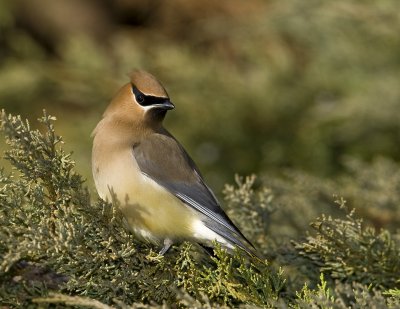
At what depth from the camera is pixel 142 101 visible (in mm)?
3766

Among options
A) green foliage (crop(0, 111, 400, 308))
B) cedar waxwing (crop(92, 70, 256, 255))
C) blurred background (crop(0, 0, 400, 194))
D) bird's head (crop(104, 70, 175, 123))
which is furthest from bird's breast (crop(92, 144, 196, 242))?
blurred background (crop(0, 0, 400, 194))

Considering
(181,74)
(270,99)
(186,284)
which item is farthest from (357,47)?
(186,284)

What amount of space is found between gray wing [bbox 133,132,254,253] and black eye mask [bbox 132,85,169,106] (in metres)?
0.14

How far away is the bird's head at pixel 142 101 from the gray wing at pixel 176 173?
9 cm

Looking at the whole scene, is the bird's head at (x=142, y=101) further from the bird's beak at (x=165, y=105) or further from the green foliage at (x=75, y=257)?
the green foliage at (x=75, y=257)

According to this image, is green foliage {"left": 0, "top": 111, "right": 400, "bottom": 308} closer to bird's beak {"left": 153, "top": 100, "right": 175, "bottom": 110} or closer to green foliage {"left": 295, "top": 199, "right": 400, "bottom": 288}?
green foliage {"left": 295, "top": 199, "right": 400, "bottom": 288}

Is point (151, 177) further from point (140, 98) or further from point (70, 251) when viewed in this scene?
point (70, 251)

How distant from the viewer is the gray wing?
3469 mm

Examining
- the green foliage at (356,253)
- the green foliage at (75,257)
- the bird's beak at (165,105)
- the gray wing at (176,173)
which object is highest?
the green foliage at (75,257)

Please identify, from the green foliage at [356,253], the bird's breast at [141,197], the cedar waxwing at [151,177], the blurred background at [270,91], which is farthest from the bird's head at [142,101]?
the blurred background at [270,91]

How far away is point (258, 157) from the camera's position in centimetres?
525

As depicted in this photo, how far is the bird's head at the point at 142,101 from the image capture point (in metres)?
3.70

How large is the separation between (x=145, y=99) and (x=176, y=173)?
352 millimetres

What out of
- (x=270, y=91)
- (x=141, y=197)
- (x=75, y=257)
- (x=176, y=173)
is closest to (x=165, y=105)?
(x=176, y=173)
